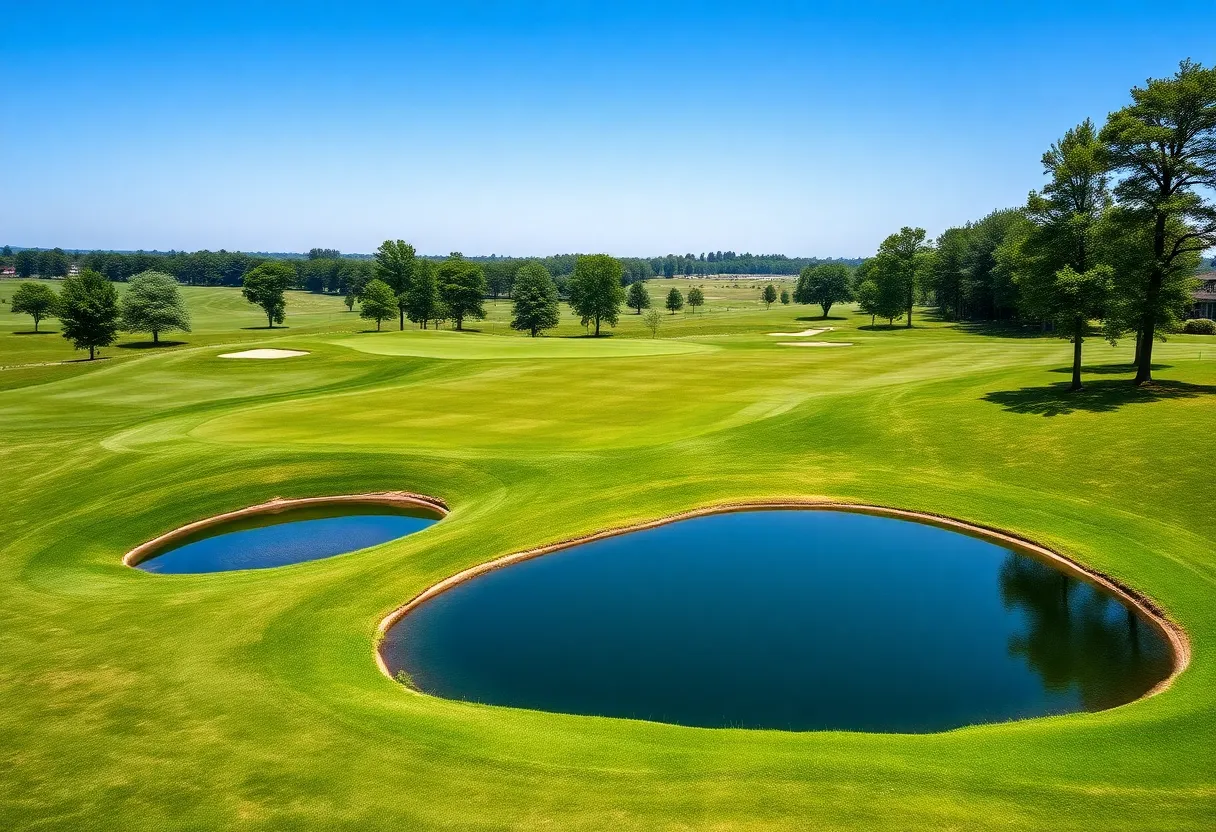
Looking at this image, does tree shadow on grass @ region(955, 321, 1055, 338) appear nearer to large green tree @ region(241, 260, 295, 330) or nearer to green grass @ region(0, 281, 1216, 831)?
green grass @ region(0, 281, 1216, 831)

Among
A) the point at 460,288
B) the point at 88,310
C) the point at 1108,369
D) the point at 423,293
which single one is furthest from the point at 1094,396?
the point at 460,288

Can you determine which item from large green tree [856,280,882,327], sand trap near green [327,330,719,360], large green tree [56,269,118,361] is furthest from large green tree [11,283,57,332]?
large green tree [856,280,882,327]

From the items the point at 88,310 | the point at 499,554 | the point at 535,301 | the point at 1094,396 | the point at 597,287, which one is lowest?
the point at 499,554

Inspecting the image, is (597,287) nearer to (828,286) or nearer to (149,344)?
(828,286)

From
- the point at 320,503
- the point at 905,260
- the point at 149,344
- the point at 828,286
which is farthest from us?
the point at 828,286

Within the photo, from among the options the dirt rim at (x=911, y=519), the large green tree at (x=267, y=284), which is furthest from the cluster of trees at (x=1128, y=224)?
the large green tree at (x=267, y=284)

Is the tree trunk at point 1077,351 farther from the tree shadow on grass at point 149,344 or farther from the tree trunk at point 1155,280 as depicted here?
the tree shadow on grass at point 149,344
